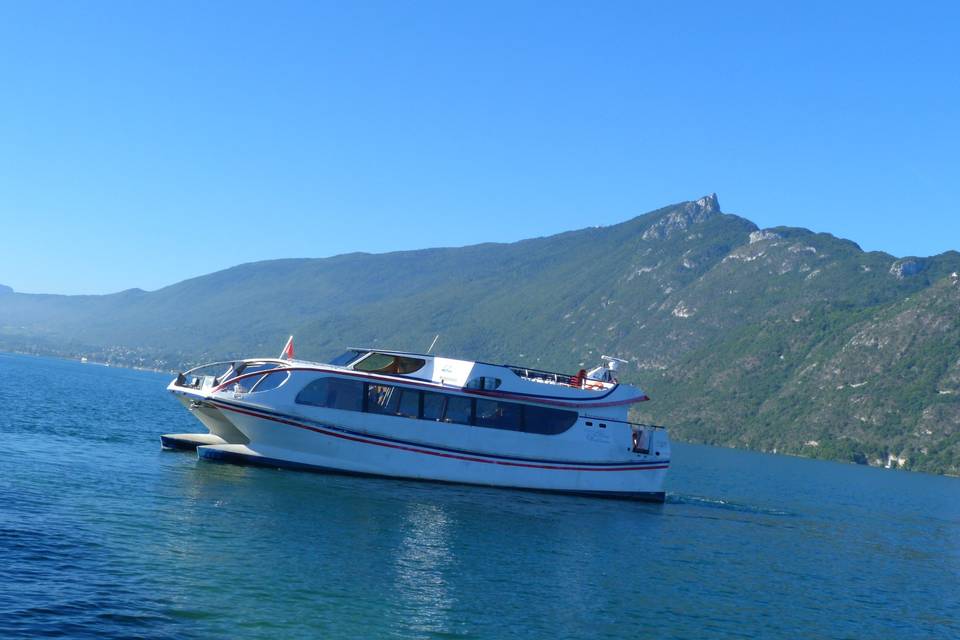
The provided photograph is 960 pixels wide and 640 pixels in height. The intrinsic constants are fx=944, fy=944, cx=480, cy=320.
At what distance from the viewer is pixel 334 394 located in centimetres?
3653

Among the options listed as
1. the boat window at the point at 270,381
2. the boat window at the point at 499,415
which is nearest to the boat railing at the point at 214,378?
the boat window at the point at 270,381

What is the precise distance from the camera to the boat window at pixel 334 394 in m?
36.2

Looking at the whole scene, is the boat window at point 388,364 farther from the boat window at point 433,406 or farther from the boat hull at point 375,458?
the boat hull at point 375,458

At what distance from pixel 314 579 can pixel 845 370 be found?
179 m

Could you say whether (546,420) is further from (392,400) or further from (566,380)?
(392,400)

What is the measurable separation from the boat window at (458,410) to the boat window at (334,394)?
3.67 metres

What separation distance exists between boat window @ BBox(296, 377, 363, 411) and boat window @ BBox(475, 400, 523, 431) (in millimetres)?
5151

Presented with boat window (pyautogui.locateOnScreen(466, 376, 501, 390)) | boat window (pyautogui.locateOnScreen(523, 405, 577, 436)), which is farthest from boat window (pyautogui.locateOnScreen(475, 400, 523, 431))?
boat window (pyautogui.locateOnScreen(466, 376, 501, 390))

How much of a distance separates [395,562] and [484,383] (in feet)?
52.1

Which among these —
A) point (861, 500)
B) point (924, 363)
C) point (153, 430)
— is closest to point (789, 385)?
point (924, 363)

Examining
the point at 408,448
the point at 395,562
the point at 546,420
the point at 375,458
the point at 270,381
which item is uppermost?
the point at 270,381

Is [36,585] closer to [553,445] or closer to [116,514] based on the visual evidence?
[116,514]

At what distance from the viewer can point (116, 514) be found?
24.8 metres

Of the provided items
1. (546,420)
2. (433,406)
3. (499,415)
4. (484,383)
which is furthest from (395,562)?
(546,420)
